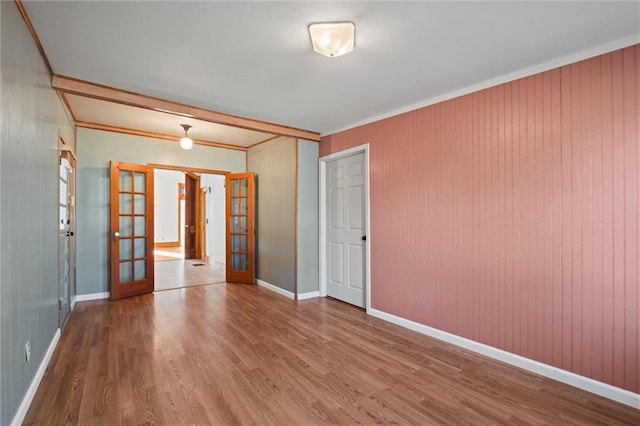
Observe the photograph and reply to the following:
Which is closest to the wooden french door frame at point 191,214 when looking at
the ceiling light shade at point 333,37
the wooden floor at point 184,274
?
the wooden floor at point 184,274

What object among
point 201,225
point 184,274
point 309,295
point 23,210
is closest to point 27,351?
point 23,210

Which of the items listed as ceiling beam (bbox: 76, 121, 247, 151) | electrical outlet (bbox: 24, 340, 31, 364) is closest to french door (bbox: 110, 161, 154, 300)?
ceiling beam (bbox: 76, 121, 247, 151)

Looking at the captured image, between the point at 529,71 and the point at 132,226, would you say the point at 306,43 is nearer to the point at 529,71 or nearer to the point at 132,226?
the point at 529,71

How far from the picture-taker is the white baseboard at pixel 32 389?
1.76 m

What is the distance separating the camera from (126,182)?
4625mm

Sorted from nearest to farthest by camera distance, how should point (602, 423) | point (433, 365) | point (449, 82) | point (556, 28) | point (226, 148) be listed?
point (602, 423), point (556, 28), point (433, 365), point (449, 82), point (226, 148)

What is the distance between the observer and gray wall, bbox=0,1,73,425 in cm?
160

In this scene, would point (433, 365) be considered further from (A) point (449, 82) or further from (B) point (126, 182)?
(B) point (126, 182)

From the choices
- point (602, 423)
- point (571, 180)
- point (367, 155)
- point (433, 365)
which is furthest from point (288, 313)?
point (571, 180)

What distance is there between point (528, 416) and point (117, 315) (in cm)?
421

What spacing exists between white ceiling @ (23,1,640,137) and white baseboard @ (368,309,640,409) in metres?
2.39

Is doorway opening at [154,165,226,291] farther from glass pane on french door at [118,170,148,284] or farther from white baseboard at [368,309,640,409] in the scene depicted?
white baseboard at [368,309,640,409]

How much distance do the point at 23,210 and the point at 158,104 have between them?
5.70 ft

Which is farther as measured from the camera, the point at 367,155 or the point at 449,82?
the point at 367,155
